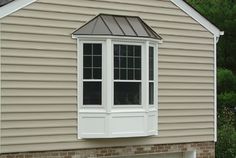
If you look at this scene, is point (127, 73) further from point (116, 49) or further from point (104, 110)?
point (104, 110)

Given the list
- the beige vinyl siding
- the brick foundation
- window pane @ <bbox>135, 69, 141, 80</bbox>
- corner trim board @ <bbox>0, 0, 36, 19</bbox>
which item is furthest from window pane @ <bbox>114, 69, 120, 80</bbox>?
corner trim board @ <bbox>0, 0, 36, 19</bbox>

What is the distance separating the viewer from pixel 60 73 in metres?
12.7

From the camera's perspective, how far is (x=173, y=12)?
48.0ft

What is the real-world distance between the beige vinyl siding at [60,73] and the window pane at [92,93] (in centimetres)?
27

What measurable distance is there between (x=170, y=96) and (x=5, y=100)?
4.43 meters

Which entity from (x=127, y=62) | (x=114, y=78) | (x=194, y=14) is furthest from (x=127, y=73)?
(x=194, y=14)

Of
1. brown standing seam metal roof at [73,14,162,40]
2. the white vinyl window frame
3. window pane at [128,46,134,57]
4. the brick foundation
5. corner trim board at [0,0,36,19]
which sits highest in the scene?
corner trim board at [0,0,36,19]

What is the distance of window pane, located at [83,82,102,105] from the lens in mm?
12992

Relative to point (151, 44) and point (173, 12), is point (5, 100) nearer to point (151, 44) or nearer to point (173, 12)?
point (151, 44)

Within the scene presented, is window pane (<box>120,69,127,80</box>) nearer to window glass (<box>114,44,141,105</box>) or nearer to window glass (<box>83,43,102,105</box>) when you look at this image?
window glass (<box>114,44,141,105</box>)

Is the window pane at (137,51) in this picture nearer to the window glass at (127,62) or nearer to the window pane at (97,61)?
the window glass at (127,62)

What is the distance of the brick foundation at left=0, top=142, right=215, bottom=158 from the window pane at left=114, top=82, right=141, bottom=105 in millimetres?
1168

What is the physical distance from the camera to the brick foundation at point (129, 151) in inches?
496

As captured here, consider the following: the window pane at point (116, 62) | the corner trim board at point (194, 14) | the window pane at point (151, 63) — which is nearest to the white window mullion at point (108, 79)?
the window pane at point (116, 62)
